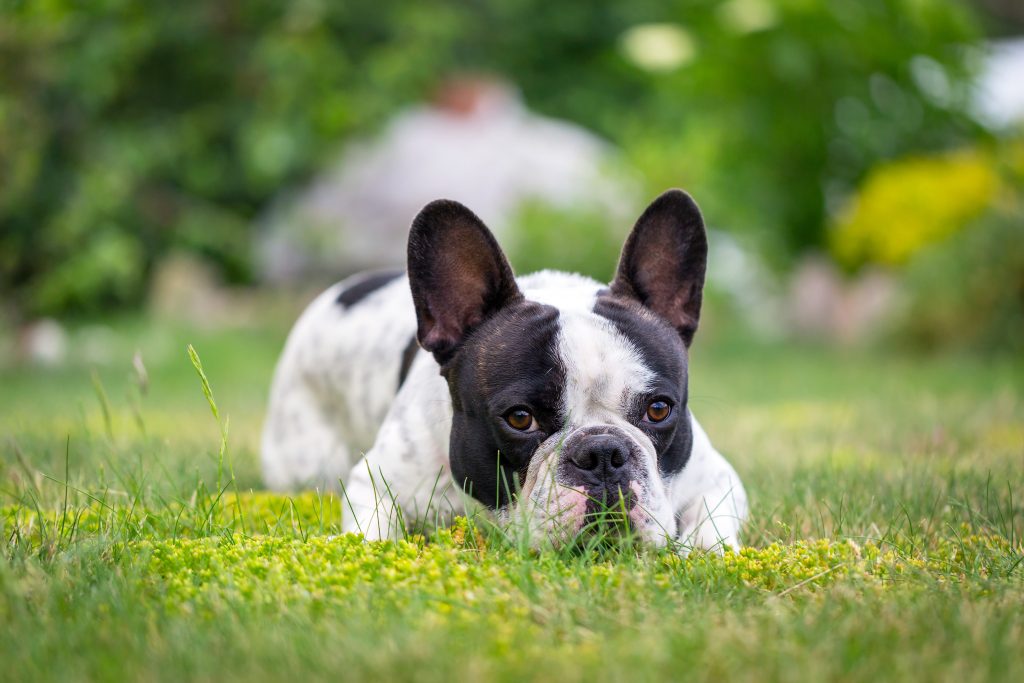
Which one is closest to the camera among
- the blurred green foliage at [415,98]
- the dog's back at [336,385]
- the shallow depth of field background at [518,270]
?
the shallow depth of field background at [518,270]

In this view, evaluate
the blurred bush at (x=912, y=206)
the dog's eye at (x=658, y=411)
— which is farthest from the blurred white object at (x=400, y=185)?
the dog's eye at (x=658, y=411)

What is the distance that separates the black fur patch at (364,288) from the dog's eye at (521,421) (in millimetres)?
1525

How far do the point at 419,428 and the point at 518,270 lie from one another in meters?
6.30

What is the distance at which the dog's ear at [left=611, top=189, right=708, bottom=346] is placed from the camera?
10.0ft

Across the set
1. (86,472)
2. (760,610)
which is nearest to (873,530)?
(760,610)

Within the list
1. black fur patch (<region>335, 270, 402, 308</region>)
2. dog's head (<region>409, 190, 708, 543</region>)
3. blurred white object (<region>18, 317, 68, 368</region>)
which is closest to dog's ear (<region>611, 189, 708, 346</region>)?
dog's head (<region>409, 190, 708, 543</region>)

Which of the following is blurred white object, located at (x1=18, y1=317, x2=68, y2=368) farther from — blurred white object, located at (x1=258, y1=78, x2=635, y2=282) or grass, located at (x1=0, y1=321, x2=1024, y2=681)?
grass, located at (x1=0, y1=321, x2=1024, y2=681)

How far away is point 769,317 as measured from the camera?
41.6 ft

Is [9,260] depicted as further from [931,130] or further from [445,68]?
[931,130]

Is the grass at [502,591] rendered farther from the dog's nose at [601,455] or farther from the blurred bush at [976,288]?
the blurred bush at [976,288]

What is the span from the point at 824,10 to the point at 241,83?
22.3 ft

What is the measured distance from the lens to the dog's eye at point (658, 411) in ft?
8.83

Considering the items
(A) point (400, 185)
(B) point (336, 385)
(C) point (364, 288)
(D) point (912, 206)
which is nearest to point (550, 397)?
(B) point (336, 385)

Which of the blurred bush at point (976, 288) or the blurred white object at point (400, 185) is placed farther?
the blurred white object at point (400, 185)
